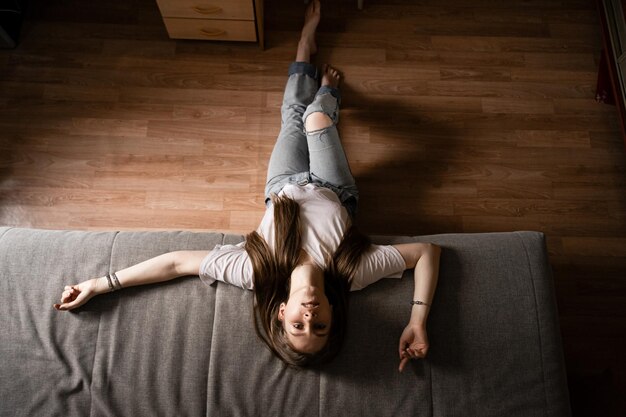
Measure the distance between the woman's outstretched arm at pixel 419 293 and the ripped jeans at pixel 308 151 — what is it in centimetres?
35

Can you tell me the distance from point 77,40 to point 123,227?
3.17 ft

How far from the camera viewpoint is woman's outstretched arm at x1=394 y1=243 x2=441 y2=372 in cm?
138

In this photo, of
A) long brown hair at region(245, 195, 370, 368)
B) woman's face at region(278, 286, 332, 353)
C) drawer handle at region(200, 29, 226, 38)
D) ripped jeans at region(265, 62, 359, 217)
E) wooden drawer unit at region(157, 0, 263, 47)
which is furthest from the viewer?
drawer handle at region(200, 29, 226, 38)

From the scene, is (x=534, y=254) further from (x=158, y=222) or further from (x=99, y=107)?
(x=99, y=107)

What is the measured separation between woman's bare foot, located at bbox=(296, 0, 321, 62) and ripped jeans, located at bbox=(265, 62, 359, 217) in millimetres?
151

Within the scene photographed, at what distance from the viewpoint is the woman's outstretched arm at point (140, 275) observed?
1.42 metres

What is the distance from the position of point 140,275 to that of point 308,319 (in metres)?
0.57

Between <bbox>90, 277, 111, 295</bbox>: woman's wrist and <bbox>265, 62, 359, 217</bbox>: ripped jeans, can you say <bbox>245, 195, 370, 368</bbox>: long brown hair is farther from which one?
<bbox>90, 277, 111, 295</bbox>: woman's wrist

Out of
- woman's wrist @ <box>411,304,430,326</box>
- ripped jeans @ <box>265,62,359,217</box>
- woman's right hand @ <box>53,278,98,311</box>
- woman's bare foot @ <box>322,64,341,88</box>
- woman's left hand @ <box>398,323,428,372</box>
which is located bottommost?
woman's left hand @ <box>398,323,428,372</box>

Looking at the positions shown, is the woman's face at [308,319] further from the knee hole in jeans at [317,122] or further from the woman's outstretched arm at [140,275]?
the knee hole in jeans at [317,122]

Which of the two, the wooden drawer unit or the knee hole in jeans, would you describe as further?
the wooden drawer unit

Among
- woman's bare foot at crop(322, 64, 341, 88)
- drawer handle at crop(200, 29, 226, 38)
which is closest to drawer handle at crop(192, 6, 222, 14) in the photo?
drawer handle at crop(200, 29, 226, 38)

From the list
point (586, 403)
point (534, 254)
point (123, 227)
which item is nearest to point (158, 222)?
point (123, 227)

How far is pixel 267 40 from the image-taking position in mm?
2174
